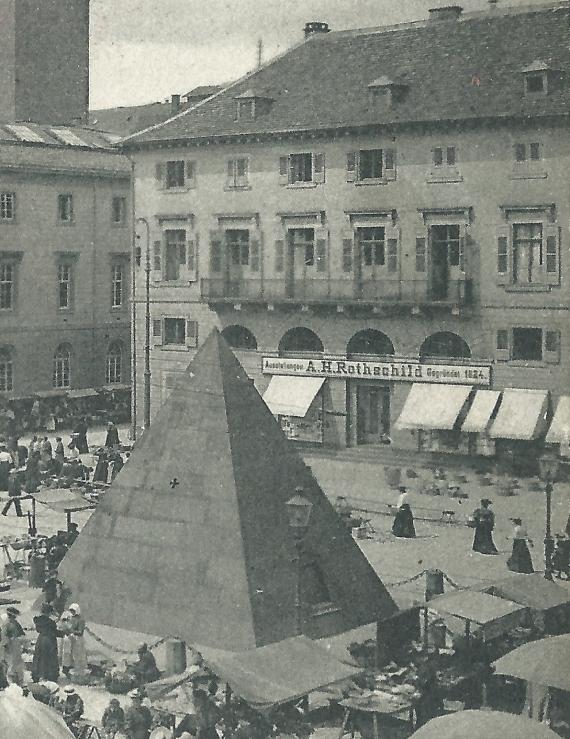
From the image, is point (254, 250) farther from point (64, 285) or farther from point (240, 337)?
point (64, 285)

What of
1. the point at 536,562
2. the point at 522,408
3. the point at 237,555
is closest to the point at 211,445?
the point at 237,555

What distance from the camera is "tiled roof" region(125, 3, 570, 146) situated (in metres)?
28.3

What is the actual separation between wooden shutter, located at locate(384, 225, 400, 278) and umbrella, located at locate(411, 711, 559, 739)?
2139 cm

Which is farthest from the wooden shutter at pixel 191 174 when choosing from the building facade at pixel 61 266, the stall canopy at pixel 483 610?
the stall canopy at pixel 483 610

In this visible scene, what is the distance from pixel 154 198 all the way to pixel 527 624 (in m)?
20.1

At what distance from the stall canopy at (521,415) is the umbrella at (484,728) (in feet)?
56.8

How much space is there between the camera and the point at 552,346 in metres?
30.0

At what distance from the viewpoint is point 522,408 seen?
29562 mm

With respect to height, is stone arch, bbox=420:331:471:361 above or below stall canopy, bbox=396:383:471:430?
above

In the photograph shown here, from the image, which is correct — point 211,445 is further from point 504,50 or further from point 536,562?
point 504,50

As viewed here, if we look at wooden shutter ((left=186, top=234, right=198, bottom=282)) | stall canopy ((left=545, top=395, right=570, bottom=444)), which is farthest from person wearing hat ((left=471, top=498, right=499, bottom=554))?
wooden shutter ((left=186, top=234, right=198, bottom=282))

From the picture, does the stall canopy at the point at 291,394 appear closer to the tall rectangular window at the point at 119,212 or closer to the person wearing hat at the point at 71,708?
the tall rectangular window at the point at 119,212

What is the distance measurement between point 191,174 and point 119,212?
10.6 m

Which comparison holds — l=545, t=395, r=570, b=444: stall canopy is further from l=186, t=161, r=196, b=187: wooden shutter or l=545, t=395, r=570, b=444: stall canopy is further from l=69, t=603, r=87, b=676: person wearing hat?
l=69, t=603, r=87, b=676: person wearing hat
